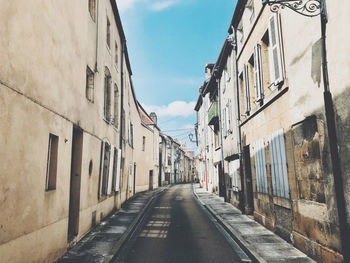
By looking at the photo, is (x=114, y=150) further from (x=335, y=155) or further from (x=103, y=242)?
(x=335, y=155)

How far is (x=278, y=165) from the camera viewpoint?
8258 millimetres

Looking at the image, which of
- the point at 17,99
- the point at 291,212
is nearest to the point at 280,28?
the point at 291,212

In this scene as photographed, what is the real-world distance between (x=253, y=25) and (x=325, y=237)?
7.82m

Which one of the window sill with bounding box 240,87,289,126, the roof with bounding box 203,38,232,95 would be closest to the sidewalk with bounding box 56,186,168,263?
the window sill with bounding box 240,87,289,126

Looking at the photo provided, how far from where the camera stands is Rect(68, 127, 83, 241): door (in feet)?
25.8

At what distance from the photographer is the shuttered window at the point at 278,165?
310 inches

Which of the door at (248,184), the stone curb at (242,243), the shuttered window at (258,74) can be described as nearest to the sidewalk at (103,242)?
the stone curb at (242,243)

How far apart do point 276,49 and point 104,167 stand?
7.89 m

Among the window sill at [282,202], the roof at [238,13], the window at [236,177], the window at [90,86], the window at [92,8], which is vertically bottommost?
the window sill at [282,202]

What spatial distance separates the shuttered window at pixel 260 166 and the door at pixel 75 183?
234 inches

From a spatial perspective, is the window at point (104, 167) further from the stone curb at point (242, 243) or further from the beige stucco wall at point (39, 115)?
the stone curb at point (242, 243)

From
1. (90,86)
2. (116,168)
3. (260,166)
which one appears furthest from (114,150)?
(260,166)

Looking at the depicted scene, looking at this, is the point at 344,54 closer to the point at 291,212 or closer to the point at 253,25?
the point at 291,212

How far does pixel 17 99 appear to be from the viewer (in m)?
4.50
